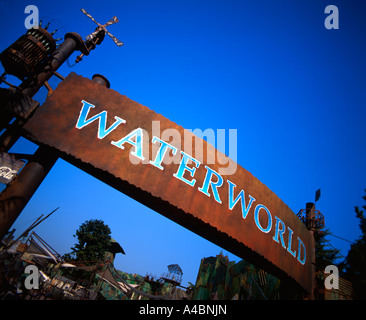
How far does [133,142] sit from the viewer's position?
7.85m

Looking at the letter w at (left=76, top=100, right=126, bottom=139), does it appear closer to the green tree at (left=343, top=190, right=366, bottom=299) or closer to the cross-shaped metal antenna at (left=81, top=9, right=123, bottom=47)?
the cross-shaped metal antenna at (left=81, top=9, right=123, bottom=47)

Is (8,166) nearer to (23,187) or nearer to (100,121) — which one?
(23,187)

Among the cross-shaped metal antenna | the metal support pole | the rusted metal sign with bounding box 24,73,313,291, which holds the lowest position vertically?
the metal support pole

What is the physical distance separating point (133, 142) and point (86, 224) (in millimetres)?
47518

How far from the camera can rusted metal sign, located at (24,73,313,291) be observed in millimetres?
7232

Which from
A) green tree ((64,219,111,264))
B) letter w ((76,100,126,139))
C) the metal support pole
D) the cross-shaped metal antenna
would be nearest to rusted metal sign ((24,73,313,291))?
letter w ((76,100,126,139))

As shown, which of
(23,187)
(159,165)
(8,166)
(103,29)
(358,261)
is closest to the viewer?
(23,187)

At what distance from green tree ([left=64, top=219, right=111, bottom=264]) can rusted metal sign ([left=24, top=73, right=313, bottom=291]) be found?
41.1 m

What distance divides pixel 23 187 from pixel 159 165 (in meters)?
4.29

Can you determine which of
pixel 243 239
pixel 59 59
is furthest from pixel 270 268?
pixel 59 59

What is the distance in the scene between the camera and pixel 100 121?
25.5ft

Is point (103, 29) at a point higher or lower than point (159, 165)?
higher

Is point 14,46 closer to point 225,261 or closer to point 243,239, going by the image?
point 243,239

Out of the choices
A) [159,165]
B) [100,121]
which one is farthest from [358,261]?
[100,121]
